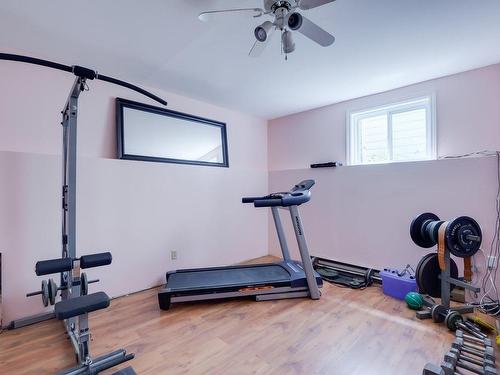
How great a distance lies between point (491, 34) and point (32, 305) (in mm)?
4377

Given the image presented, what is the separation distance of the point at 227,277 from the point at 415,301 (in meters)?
1.80

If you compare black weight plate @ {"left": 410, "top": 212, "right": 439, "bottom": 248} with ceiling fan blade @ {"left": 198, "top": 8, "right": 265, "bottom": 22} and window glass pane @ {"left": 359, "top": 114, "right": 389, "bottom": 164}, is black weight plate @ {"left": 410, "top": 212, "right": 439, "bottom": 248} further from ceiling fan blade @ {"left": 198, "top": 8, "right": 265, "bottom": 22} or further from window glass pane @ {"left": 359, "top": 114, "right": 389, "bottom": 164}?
ceiling fan blade @ {"left": 198, "top": 8, "right": 265, "bottom": 22}

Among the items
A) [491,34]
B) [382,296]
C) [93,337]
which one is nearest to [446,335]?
[382,296]

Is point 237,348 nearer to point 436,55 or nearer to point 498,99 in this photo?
point 436,55

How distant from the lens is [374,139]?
3.40 m

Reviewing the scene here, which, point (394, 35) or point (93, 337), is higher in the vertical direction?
point (394, 35)

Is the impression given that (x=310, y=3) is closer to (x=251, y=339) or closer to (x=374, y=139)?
(x=251, y=339)

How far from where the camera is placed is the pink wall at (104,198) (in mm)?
2170

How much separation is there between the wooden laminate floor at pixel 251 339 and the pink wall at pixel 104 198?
521mm

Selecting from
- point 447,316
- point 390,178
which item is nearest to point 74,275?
point 447,316

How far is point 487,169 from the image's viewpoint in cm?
246

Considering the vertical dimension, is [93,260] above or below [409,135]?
below

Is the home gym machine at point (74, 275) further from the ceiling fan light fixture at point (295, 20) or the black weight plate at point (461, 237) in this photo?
the black weight plate at point (461, 237)

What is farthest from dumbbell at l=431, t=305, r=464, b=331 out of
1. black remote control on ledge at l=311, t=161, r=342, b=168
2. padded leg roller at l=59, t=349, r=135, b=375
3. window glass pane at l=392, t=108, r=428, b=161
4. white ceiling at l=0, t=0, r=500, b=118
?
padded leg roller at l=59, t=349, r=135, b=375
